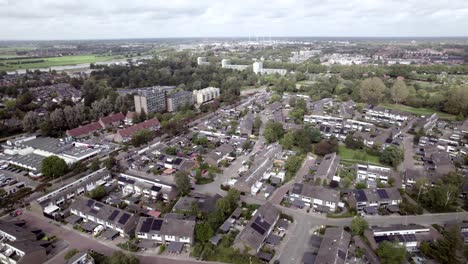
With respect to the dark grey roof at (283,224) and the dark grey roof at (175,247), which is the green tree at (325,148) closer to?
the dark grey roof at (283,224)

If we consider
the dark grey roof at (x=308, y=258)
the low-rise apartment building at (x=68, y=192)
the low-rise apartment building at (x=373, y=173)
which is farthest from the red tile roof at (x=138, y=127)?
the low-rise apartment building at (x=373, y=173)

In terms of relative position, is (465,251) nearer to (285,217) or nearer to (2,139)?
(285,217)

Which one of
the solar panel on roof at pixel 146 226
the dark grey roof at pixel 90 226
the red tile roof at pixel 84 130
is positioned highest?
the red tile roof at pixel 84 130

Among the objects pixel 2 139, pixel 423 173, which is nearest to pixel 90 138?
pixel 2 139

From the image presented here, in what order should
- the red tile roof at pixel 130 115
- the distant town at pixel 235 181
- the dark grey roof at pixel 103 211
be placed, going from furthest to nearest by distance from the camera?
the red tile roof at pixel 130 115 → the dark grey roof at pixel 103 211 → the distant town at pixel 235 181

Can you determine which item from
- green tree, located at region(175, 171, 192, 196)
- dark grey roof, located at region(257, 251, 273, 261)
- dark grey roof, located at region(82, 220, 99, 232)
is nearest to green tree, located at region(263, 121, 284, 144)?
green tree, located at region(175, 171, 192, 196)

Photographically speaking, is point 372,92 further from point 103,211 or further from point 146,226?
point 103,211

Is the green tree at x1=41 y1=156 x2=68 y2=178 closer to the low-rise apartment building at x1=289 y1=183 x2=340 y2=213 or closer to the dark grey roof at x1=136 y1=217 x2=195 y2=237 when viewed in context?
the dark grey roof at x1=136 y1=217 x2=195 y2=237
